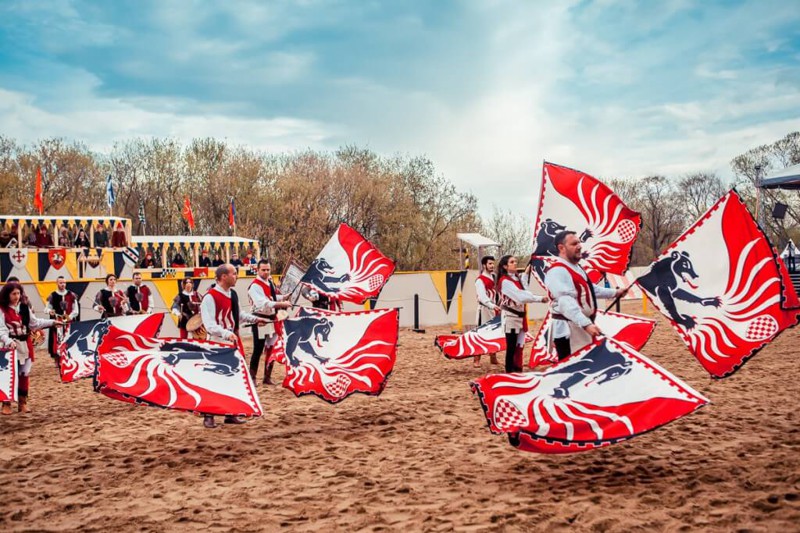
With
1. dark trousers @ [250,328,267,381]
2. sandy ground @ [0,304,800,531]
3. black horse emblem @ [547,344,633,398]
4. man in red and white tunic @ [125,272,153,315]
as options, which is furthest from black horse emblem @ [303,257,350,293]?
man in red and white tunic @ [125,272,153,315]

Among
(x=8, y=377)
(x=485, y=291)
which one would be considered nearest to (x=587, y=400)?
(x=485, y=291)

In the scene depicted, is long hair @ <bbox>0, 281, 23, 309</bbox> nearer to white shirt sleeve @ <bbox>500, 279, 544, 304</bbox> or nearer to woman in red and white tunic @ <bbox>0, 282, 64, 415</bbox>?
woman in red and white tunic @ <bbox>0, 282, 64, 415</bbox>

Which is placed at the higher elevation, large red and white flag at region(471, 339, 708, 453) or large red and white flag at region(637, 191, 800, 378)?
large red and white flag at region(637, 191, 800, 378)

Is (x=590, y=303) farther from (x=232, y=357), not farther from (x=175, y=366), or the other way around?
(x=175, y=366)

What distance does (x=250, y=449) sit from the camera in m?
→ 6.44

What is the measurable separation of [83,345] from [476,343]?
604cm

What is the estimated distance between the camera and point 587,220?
7.66m

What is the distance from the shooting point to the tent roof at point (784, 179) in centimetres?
1964

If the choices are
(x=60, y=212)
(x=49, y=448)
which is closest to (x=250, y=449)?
(x=49, y=448)

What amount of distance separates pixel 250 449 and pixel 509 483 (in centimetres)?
253

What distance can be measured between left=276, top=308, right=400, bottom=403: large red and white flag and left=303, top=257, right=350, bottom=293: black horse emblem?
50.5 inches

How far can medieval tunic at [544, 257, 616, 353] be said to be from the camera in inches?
230

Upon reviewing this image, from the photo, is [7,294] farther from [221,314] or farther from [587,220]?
[587,220]

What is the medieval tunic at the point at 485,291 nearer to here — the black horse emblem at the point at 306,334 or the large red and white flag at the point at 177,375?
the black horse emblem at the point at 306,334
